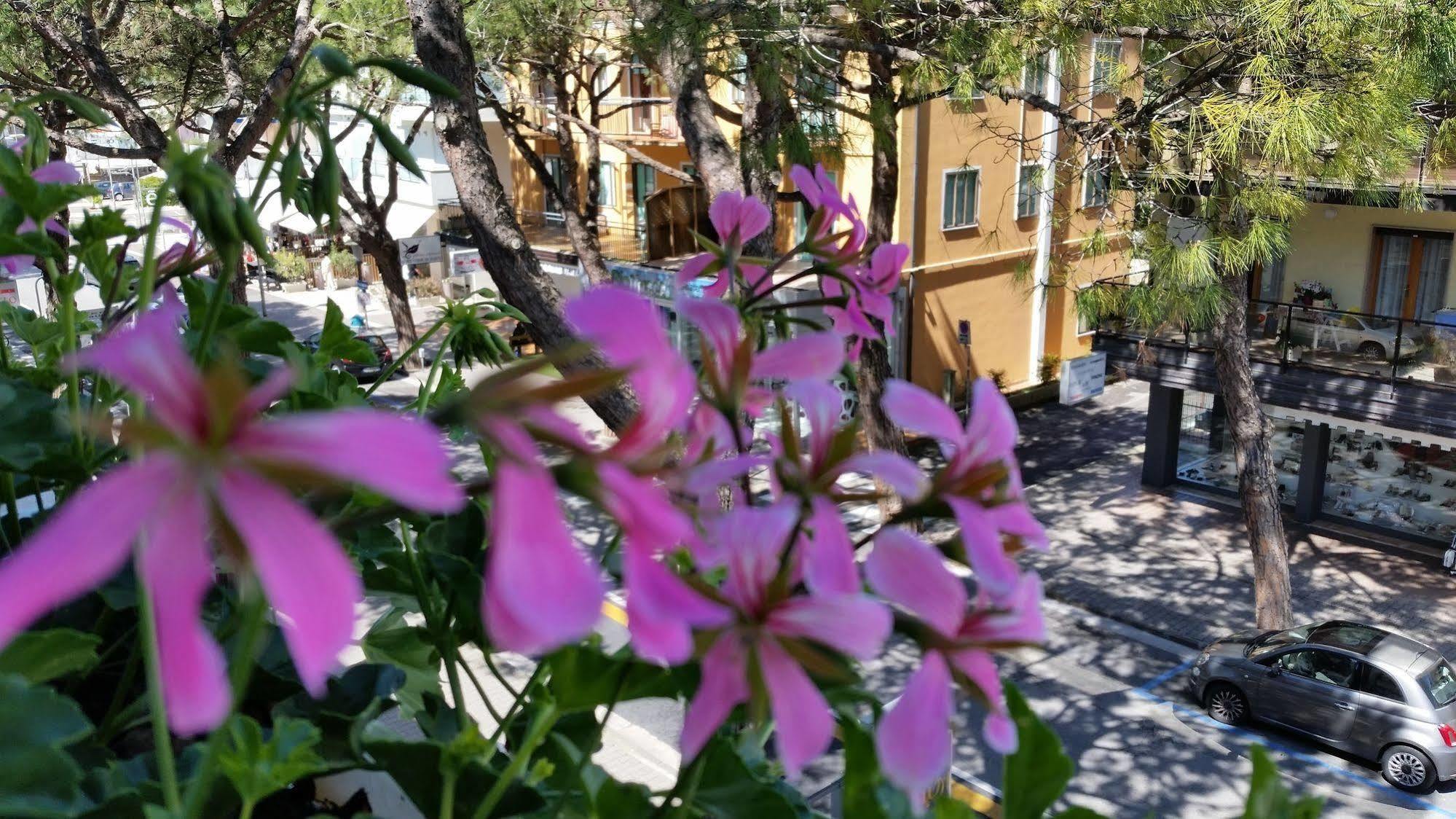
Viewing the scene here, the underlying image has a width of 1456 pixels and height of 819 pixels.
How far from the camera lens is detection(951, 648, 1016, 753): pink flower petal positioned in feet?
1.83

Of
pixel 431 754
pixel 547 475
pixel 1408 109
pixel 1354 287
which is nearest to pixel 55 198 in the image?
pixel 431 754

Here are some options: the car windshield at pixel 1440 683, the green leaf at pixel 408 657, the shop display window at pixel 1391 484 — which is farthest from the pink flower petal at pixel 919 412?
the shop display window at pixel 1391 484

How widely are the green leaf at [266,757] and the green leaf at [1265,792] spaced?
1.64ft

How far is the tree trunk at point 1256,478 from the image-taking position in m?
Answer: 8.05

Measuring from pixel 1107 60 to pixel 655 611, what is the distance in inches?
284

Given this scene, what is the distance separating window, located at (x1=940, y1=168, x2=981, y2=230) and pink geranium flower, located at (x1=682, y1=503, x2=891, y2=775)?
503 inches

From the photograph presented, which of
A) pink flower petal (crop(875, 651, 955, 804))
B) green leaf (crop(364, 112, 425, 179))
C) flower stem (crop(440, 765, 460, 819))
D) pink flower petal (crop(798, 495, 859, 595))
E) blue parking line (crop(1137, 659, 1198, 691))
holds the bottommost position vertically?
blue parking line (crop(1137, 659, 1198, 691))

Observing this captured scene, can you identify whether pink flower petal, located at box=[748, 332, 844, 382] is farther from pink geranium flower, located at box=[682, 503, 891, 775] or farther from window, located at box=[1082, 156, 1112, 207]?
window, located at box=[1082, 156, 1112, 207]

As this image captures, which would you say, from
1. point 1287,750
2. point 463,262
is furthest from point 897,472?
point 463,262

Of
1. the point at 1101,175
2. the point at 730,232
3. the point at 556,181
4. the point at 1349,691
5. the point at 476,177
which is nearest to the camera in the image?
the point at 730,232

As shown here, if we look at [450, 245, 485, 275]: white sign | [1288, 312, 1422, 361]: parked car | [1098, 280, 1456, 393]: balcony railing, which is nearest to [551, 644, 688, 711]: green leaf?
[1098, 280, 1456, 393]: balcony railing

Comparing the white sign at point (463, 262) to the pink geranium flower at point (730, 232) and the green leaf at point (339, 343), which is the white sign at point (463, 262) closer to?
the green leaf at point (339, 343)

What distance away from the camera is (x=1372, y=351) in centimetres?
931

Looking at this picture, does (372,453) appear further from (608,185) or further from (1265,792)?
(608,185)
